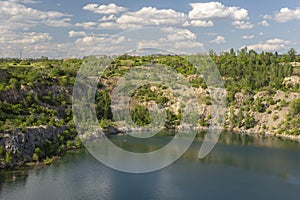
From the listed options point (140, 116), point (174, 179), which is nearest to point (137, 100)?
point (140, 116)

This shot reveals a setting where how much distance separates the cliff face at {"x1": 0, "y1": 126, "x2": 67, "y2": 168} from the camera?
1655 inches

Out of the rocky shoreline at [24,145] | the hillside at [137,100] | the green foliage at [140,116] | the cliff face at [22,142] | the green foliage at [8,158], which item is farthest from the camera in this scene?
the green foliage at [140,116]

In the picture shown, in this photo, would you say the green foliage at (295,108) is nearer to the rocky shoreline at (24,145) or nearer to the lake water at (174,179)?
the lake water at (174,179)

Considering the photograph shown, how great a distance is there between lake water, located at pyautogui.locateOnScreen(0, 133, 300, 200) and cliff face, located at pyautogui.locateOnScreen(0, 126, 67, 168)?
289cm

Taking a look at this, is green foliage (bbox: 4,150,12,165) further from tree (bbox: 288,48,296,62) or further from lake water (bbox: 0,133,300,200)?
tree (bbox: 288,48,296,62)

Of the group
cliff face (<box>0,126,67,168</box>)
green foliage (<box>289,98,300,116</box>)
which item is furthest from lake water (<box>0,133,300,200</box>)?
green foliage (<box>289,98,300,116</box>)

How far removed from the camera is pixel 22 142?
143ft

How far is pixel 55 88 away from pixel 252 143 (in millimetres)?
36674

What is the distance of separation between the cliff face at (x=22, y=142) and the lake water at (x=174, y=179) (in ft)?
9.47

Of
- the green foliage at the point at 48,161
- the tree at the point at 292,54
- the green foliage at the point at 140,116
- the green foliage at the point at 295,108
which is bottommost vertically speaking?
the green foliage at the point at 48,161

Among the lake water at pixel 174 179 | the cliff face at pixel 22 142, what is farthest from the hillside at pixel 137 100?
the lake water at pixel 174 179

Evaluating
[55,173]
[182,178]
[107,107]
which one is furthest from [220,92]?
[55,173]

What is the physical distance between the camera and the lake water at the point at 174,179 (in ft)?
112

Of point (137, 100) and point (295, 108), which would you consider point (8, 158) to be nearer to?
point (137, 100)
